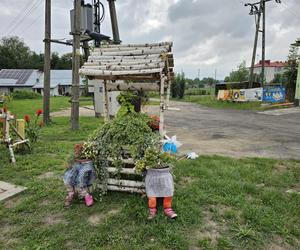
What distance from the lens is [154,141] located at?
3.15 metres

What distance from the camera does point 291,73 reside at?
1791 centimetres

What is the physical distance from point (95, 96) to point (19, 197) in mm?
8636

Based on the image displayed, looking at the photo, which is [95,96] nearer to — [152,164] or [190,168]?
[190,168]

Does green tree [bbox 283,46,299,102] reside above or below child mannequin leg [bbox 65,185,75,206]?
above

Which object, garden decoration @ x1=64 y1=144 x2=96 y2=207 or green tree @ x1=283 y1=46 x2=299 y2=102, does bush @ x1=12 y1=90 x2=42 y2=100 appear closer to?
green tree @ x1=283 y1=46 x2=299 y2=102

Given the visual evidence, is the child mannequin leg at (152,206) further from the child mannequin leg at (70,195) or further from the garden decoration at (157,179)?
the child mannequin leg at (70,195)

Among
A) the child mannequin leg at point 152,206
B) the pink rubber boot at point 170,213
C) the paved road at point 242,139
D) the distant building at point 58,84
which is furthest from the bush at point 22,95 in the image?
the pink rubber boot at point 170,213

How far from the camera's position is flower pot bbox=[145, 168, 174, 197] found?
289cm

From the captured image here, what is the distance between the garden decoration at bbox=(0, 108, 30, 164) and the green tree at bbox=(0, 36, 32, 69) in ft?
173

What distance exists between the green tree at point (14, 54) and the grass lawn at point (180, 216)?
54.9 meters

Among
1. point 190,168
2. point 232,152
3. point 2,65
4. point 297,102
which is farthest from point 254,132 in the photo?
point 2,65

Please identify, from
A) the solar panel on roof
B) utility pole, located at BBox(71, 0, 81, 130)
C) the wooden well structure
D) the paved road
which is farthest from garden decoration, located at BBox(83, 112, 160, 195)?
the solar panel on roof

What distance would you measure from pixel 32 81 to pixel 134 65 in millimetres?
47147

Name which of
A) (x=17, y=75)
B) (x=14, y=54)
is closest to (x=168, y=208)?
(x=17, y=75)
